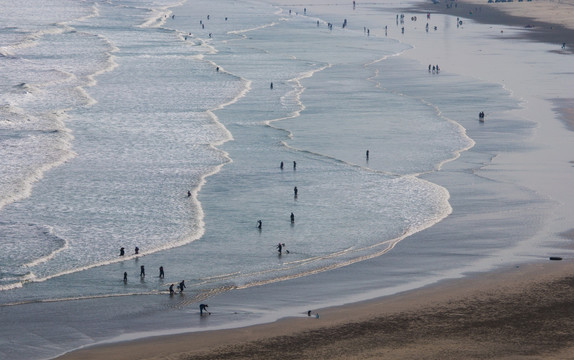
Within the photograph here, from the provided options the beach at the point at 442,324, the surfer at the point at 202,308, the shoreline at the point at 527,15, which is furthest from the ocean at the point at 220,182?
the shoreline at the point at 527,15

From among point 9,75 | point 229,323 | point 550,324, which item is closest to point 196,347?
point 229,323

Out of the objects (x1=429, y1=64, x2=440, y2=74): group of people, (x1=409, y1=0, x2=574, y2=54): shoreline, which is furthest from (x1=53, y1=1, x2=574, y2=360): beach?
(x1=409, y1=0, x2=574, y2=54): shoreline

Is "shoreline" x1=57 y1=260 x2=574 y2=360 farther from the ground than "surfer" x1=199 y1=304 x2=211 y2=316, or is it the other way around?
"surfer" x1=199 y1=304 x2=211 y2=316

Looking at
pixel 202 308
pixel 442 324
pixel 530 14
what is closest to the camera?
pixel 442 324

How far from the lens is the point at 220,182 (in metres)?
41.0

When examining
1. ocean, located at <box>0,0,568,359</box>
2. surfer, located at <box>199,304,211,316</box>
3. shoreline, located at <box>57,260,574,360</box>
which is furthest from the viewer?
ocean, located at <box>0,0,568,359</box>

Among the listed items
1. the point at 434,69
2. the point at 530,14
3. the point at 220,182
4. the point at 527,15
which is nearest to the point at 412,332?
the point at 220,182

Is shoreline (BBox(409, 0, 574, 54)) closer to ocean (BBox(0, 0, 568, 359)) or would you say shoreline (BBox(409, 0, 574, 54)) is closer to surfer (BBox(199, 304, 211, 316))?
ocean (BBox(0, 0, 568, 359))

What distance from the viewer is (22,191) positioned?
3934 cm

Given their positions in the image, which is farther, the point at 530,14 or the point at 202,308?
the point at 530,14

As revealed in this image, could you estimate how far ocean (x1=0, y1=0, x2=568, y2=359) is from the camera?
2795 centimetres

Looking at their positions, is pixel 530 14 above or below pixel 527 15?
above

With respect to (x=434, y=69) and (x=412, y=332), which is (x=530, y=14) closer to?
(x=434, y=69)

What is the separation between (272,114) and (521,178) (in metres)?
19.4
